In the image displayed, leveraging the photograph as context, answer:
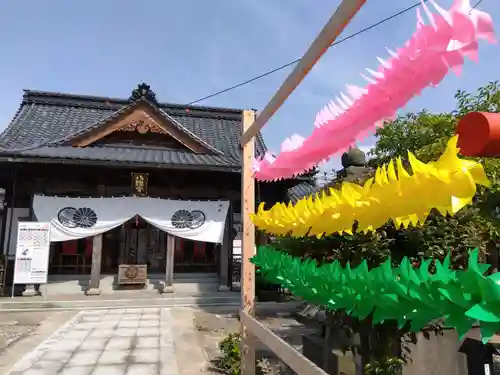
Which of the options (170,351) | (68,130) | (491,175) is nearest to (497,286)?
(491,175)

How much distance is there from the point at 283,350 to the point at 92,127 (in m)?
11.3

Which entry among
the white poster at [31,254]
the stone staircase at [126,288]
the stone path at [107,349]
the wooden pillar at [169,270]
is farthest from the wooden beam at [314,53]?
the stone staircase at [126,288]

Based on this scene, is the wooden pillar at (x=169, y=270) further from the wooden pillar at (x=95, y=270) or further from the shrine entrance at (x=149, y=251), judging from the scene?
the wooden pillar at (x=95, y=270)

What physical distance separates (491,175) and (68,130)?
1340 centimetres

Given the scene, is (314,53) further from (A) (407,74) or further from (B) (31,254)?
(B) (31,254)

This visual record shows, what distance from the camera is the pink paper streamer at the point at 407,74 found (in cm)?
104

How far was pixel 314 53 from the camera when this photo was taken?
6.19ft

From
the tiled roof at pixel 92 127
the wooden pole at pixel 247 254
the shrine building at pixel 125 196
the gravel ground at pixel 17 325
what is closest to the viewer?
the wooden pole at pixel 247 254

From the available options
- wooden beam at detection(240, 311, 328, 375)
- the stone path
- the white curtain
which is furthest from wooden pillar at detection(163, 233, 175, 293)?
wooden beam at detection(240, 311, 328, 375)

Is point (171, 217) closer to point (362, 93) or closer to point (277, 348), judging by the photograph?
point (277, 348)

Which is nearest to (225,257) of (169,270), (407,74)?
(169,270)

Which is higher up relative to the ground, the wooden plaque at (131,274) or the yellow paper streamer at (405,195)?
the yellow paper streamer at (405,195)

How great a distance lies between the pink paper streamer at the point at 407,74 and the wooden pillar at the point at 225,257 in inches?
400

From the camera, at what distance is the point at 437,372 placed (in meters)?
3.43
